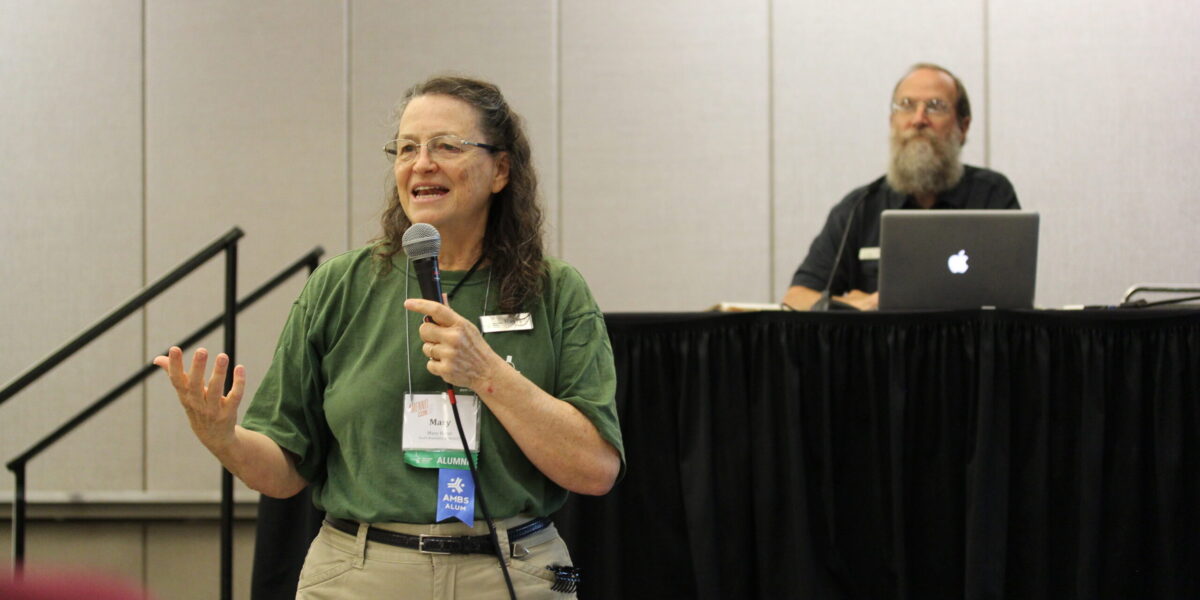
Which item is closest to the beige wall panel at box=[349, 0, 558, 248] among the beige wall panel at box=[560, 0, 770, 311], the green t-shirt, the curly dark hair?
the beige wall panel at box=[560, 0, 770, 311]

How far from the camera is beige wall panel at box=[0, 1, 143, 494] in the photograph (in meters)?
4.65

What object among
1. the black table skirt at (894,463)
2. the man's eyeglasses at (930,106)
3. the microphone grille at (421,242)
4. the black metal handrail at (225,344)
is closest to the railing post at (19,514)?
the black metal handrail at (225,344)

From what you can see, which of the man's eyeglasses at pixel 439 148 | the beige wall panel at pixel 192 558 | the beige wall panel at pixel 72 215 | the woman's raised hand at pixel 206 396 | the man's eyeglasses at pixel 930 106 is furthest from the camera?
the beige wall panel at pixel 72 215

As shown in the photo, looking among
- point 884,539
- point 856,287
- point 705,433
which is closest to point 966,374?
point 884,539

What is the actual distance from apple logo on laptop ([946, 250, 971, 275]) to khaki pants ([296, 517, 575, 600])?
1.71 m

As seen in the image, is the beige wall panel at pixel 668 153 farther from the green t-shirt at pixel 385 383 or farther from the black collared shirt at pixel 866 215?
the green t-shirt at pixel 385 383

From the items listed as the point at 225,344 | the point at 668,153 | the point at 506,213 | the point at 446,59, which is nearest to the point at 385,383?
the point at 506,213

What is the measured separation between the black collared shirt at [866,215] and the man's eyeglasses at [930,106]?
0.23m

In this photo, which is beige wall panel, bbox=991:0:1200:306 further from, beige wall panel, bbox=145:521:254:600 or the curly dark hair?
beige wall panel, bbox=145:521:254:600

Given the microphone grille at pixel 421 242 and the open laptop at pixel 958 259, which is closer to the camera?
the microphone grille at pixel 421 242

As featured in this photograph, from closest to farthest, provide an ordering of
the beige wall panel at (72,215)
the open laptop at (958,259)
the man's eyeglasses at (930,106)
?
the open laptop at (958,259)
the man's eyeglasses at (930,106)
the beige wall panel at (72,215)

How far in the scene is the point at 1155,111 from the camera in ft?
15.3

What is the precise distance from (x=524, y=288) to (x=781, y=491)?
1.34 metres

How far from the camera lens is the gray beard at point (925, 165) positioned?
3.96m
